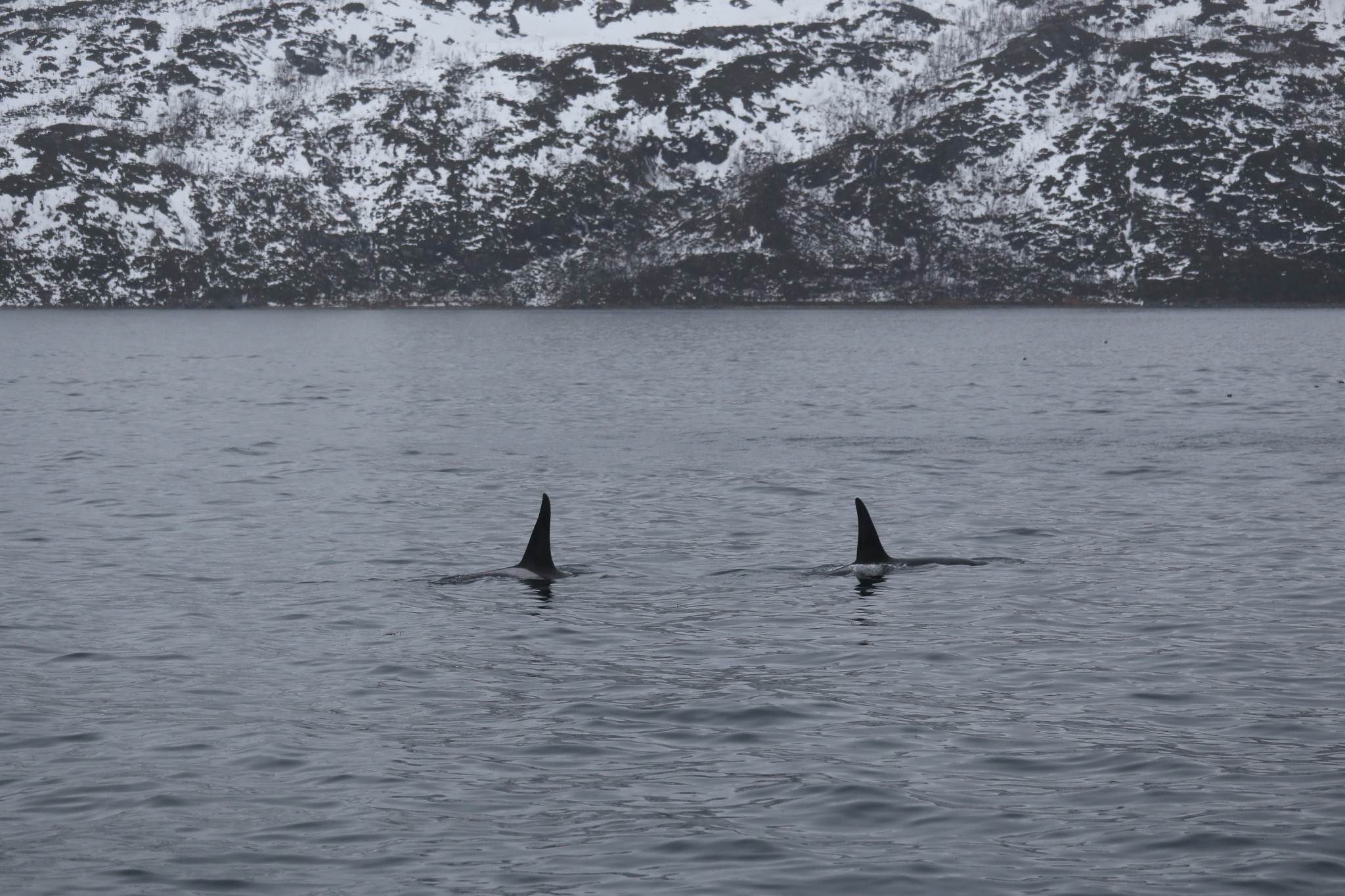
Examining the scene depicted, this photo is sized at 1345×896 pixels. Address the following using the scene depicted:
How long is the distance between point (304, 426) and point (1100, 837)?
191 ft

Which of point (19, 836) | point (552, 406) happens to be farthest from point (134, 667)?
point (552, 406)

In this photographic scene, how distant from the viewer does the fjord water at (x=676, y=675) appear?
49.1 feet

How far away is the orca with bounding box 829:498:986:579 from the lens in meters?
30.4

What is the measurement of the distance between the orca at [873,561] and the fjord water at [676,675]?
0.57 meters

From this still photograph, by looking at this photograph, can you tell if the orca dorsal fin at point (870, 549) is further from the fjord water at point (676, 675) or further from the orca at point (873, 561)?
the fjord water at point (676, 675)

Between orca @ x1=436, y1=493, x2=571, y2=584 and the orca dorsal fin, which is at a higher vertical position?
the orca dorsal fin

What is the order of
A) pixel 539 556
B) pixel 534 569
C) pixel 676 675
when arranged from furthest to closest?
pixel 539 556
pixel 534 569
pixel 676 675

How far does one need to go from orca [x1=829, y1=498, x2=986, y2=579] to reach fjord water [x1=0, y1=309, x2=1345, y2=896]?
573 millimetres

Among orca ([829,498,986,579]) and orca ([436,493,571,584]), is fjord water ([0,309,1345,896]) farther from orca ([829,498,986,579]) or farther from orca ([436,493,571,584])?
orca ([436,493,571,584])

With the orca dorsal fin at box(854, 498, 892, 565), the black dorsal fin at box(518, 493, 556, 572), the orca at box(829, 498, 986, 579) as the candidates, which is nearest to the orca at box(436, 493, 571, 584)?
the black dorsal fin at box(518, 493, 556, 572)

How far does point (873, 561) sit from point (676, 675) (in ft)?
31.8

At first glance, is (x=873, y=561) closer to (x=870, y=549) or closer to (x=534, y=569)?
(x=870, y=549)

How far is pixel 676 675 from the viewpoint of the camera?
22.1m

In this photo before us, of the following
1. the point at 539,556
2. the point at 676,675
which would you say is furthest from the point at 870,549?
the point at 676,675
